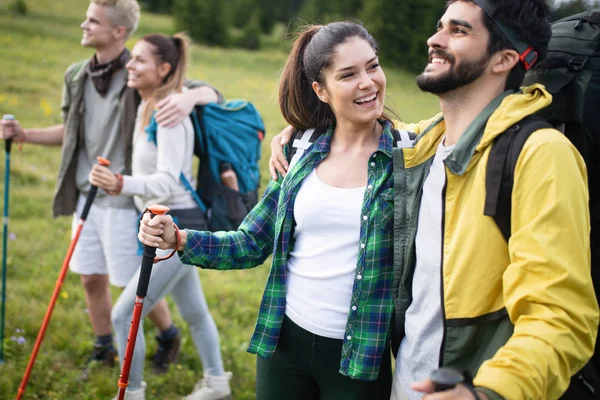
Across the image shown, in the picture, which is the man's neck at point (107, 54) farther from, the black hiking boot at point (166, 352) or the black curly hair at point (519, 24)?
the black curly hair at point (519, 24)

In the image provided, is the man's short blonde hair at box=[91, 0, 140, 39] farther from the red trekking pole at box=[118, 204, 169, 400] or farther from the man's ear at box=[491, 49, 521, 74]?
the man's ear at box=[491, 49, 521, 74]

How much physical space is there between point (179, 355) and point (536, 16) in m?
4.26

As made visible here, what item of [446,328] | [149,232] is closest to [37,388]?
[149,232]

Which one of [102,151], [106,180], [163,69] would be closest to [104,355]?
[102,151]

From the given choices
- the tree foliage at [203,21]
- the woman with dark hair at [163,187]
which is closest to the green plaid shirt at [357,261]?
the woman with dark hair at [163,187]

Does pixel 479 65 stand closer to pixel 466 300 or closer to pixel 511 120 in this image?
pixel 511 120

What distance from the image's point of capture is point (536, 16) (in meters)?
2.36

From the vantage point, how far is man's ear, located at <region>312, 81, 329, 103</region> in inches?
121

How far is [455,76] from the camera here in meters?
2.38

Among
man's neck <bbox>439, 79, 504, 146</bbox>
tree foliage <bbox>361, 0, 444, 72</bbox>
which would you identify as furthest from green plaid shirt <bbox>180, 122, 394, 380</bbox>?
tree foliage <bbox>361, 0, 444, 72</bbox>

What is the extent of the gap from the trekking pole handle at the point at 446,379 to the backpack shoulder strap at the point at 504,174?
0.59 m

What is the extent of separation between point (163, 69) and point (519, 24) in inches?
119

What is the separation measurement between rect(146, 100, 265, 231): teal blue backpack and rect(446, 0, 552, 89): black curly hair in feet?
8.44

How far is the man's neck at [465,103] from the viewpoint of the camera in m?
2.40
